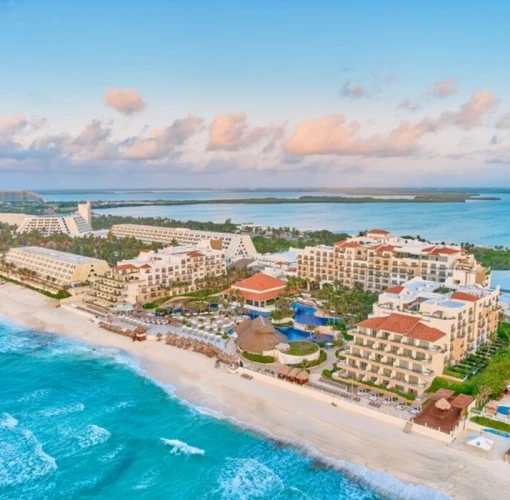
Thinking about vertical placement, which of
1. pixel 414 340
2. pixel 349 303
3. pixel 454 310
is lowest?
pixel 349 303

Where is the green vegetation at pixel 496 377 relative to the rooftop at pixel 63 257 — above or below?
below

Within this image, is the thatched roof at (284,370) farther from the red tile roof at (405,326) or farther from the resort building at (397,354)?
the red tile roof at (405,326)

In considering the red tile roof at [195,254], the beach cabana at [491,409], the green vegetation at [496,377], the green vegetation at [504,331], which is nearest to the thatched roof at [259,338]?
the green vegetation at [496,377]

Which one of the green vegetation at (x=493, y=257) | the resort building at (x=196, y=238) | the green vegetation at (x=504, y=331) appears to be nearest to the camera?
the green vegetation at (x=504, y=331)

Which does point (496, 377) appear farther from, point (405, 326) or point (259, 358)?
point (259, 358)

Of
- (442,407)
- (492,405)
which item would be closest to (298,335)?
(442,407)

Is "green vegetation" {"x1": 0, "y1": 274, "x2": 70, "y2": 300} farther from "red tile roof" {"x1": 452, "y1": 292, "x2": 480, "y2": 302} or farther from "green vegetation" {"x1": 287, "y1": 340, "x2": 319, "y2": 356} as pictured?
"red tile roof" {"x1": 452, "y1": 292, "x2": 480, "y2": 302}

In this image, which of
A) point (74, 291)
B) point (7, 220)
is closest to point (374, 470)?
point (74, 291)
